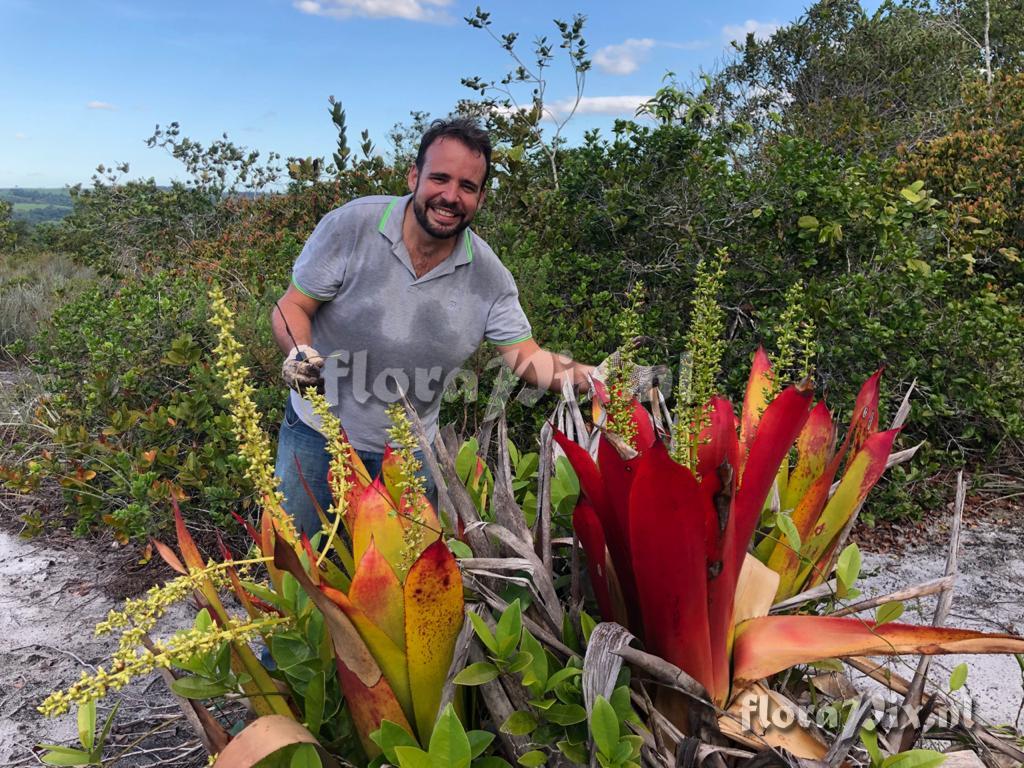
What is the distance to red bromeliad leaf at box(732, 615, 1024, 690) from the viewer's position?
892 mm

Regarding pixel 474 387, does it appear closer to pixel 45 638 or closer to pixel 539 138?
pixel 45 638

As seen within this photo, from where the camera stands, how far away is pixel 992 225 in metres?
5.71

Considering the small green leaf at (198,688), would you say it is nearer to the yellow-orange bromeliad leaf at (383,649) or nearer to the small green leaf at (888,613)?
the yellow-orange bromeliad leaf at (383,649)

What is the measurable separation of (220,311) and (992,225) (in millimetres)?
6207


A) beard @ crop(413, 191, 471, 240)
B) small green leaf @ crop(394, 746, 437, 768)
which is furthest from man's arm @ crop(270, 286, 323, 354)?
small green leaf @ crop(394, 746, 437, 768)

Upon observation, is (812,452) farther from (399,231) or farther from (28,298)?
(28,298)

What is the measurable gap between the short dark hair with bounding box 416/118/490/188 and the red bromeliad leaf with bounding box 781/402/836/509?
69.4 inches

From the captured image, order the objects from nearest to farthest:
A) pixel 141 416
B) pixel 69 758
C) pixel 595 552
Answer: pixel 595 552 → pixel 69 758 → pixel 141 416

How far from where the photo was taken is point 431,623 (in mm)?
914

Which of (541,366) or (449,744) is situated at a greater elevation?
(541,366)

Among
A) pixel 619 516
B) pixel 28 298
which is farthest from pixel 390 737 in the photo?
pixel 28 298

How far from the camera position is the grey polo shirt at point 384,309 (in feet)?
8.93

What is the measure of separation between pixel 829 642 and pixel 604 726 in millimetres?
300

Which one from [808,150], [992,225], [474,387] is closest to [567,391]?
[474,387]
